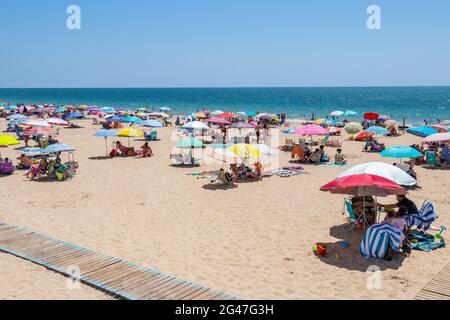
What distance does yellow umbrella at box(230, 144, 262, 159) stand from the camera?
13.1m

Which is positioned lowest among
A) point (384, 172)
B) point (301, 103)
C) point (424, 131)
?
point (384, 172)

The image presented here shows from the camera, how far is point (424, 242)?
802cm

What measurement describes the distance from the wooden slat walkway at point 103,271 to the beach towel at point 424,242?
408 cm

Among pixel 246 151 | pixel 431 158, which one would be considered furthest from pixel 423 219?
pixel 431 158

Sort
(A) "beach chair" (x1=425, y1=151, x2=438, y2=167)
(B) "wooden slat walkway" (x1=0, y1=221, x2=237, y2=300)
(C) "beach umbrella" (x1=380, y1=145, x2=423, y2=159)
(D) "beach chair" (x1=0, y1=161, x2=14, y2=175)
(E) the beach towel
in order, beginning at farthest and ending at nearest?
1. (A) "beach chair" (x1=425, y1=151, x2=438, y2=167)
2. (D) "beach chair" (x1=0, y1=161, x2=14, y2=175)
3. (C) "beach umbrella" (x1=380, y1=145, x2=423, y2=159)
4. (E) the beach towel
5. (B) "wooden slat walkway" (x1=0, y1=221, x2=237, y2=300)

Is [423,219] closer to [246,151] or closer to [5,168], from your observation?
[246,151]

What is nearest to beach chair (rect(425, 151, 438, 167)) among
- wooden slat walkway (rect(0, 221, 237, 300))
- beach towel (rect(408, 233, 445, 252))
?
beach towel (rect(408, 233, 445, 252))

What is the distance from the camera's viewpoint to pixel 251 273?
22.7 ft

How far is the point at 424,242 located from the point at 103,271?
5.98 metres

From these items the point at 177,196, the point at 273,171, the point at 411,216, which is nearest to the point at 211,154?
the point at 273,171

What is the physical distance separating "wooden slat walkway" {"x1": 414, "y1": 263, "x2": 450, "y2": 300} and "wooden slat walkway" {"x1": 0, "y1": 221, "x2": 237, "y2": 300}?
2742 mm

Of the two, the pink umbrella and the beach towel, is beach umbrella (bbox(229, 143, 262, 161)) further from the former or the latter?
the beach towel

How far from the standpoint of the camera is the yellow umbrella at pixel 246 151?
13117 mm
